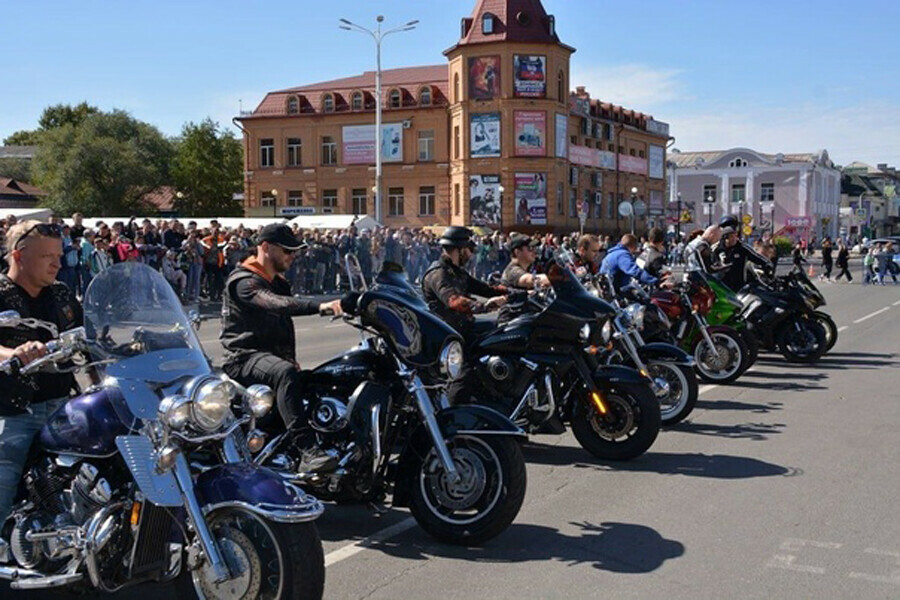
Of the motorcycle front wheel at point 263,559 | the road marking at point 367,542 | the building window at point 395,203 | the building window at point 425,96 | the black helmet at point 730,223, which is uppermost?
the building window at point 425,96

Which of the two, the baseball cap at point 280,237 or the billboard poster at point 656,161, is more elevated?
the billboard poster at point 656,161

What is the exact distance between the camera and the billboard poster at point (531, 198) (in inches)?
2441

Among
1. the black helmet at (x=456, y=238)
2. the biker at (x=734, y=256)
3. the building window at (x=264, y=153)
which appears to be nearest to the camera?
the black helmet at (x=456, y=238)

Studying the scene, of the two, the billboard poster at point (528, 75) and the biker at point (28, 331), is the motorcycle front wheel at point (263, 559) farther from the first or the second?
Answer: the billboard poster at point (528, 75)

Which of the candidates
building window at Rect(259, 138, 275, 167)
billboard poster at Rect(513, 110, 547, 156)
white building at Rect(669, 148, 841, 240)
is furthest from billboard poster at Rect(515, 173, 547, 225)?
white building at Rect(669, 148, 841, 240)

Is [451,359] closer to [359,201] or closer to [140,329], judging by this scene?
[140,329]

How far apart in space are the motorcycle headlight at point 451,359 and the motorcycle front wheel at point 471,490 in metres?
0.36

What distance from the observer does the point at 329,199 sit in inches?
2717

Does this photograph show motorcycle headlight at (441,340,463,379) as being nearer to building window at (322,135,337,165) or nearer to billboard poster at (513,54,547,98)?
billboard poster at (513,54,547,98)

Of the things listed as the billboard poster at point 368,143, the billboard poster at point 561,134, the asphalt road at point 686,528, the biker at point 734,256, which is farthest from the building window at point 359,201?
the asphalt road at point 686,528

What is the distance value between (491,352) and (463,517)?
1975mm

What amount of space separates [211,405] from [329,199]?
2602 inches

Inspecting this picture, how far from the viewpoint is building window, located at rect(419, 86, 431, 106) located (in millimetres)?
65606

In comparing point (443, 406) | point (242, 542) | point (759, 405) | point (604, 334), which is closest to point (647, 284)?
point (759, 405)
